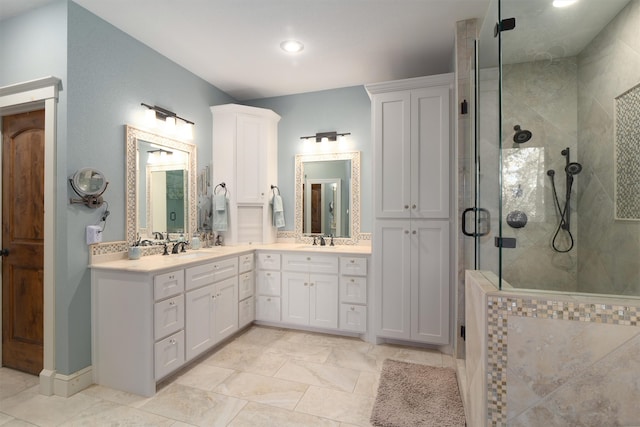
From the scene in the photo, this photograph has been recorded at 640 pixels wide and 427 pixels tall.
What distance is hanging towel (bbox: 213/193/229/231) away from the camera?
3376 mm

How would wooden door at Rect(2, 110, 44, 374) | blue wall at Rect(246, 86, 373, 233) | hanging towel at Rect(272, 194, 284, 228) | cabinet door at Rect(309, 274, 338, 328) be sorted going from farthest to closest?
hanging towel at Rect(272, 194, 284, 228)
blue wall at Rect(246, 86, 373, 233)
cabinet door at Rect(309, 274, 338, 328)
wooden door at Rect(2, 110, 44, 374)

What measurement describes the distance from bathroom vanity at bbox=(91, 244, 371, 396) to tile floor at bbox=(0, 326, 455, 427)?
0.50ft

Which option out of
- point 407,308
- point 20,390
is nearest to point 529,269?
point 407,308

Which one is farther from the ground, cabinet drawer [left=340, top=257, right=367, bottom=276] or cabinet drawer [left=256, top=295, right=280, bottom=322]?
cabinet drawer [left=340, top=257, right=367, bottom=276]

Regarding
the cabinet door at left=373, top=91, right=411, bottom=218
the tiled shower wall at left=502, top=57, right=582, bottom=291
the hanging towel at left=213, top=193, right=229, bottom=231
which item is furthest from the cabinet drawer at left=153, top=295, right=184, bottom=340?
the tiled shower wall at left=502, top=57, right=582, bottom=291

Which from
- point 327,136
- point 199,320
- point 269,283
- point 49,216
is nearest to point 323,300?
point 269,283

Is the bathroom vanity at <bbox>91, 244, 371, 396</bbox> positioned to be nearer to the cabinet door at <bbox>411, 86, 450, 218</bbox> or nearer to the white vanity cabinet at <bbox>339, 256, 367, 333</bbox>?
the white vanity cabinet at <bbox>339, 256, 367, 333</bbox>

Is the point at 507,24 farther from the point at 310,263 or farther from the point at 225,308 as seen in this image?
the point at 225,308

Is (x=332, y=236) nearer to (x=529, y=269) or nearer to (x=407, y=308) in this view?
(x=407, y=308)

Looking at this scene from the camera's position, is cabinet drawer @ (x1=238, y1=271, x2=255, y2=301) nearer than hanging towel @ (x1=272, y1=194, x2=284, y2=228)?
Yes

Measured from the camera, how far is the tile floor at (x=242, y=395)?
182 centimetres

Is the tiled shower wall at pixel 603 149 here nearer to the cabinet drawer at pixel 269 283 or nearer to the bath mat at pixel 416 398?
the bath mat at pixel 416 398

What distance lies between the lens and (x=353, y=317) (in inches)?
116

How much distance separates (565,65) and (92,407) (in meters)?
3.65
